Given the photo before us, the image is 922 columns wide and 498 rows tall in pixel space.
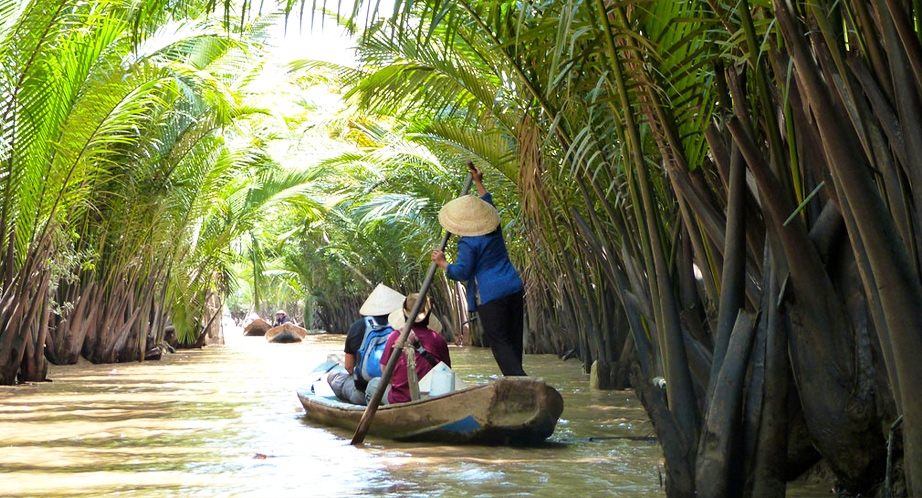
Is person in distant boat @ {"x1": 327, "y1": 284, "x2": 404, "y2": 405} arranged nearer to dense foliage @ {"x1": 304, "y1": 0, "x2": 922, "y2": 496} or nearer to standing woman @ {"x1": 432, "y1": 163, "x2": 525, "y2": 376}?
standing woman @ {"x1": 432, "y1": 163, "x2": 525, "y2": 376}

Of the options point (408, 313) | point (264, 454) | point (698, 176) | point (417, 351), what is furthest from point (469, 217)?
point (698, 176)

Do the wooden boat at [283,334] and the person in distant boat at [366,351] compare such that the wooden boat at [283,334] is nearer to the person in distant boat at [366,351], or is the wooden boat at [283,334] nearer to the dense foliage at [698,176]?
the dense foliage at [698,176]

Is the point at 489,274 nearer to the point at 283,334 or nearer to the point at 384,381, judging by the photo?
the point at 384,381

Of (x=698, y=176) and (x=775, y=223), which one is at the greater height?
(x=698, y=176)

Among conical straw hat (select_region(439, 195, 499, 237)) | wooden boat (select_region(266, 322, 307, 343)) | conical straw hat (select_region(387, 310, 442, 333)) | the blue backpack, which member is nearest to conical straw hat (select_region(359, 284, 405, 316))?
the blue backpack

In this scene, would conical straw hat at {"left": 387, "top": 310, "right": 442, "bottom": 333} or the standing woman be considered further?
conical straw hat at {"left": 387, "top": 310, "right": 442, "bottom": 333}

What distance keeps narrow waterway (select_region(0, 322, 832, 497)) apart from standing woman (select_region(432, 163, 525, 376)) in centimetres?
73

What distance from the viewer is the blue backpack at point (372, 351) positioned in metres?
6.90

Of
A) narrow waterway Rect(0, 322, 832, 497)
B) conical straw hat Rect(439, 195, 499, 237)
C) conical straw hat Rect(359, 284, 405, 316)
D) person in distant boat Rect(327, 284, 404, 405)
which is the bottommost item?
narrow waterway Rect(0, 322, 832, 497)

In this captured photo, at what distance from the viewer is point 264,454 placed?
575 cm

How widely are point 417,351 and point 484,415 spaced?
0.97 metres

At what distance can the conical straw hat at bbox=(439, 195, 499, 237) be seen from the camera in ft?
22.6

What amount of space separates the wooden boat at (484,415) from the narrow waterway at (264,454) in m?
0.09

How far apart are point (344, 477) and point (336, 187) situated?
17115 millimetres
